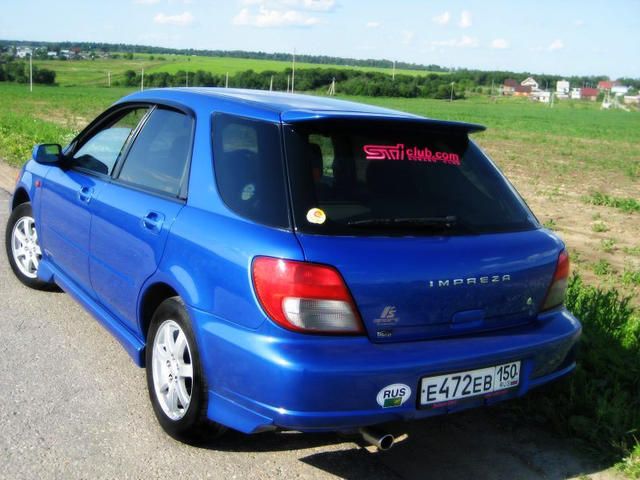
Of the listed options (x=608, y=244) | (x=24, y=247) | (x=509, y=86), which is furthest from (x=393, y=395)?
(x=509, y=86)

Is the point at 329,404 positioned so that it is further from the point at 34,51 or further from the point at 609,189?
the point at 34,51

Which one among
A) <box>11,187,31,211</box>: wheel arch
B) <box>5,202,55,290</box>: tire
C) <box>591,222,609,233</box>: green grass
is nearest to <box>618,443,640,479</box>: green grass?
<box>5,202,55,290</box>: tire

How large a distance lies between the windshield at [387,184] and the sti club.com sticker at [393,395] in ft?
2.01

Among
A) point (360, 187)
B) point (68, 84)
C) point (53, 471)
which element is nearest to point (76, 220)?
point (53, 471)

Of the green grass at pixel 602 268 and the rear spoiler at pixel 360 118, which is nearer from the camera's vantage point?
the rear spoiler at pixel 360 118

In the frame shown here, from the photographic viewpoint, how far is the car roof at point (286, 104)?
3.25 m

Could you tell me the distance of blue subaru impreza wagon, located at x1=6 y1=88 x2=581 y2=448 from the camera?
112 inches

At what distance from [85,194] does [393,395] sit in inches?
97.8

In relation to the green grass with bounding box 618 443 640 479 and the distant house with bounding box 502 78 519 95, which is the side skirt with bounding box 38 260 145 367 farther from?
the distant house with bounding box 502 78 519 95

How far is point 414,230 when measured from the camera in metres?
3.09

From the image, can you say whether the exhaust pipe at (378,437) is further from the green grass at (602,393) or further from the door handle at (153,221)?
the door handle at (153,221)

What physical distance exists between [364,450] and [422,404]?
66 cm

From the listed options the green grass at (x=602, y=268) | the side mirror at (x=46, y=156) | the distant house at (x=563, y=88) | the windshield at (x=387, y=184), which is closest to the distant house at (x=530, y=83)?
the distant house at (x=563, y=88)

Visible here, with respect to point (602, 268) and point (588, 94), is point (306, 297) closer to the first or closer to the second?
point (602, 268)
